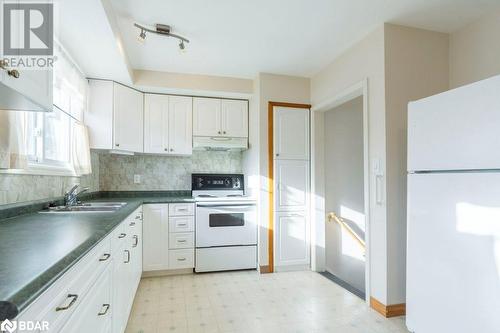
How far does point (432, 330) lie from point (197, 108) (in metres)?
3.22

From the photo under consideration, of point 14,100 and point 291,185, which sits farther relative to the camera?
point 291,185

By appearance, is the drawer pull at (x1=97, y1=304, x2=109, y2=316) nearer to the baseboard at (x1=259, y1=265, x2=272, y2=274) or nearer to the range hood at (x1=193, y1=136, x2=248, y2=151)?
the baseboard at (x1=259, y1=265, x2=272, y2=274)

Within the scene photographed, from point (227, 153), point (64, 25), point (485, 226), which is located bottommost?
point (485, 226)

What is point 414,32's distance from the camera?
7.95 feet

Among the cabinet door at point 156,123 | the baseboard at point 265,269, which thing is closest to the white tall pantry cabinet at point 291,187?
the baseboard at point 265,269

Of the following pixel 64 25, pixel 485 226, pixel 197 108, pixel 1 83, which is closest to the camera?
pixel 1 83

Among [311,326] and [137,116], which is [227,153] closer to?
[137,116]

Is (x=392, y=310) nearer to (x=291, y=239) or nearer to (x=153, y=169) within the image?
(x=291, y=239)

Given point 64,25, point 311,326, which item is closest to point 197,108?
point 64,25

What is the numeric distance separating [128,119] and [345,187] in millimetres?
2916

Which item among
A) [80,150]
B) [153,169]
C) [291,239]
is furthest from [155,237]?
[291,239]
